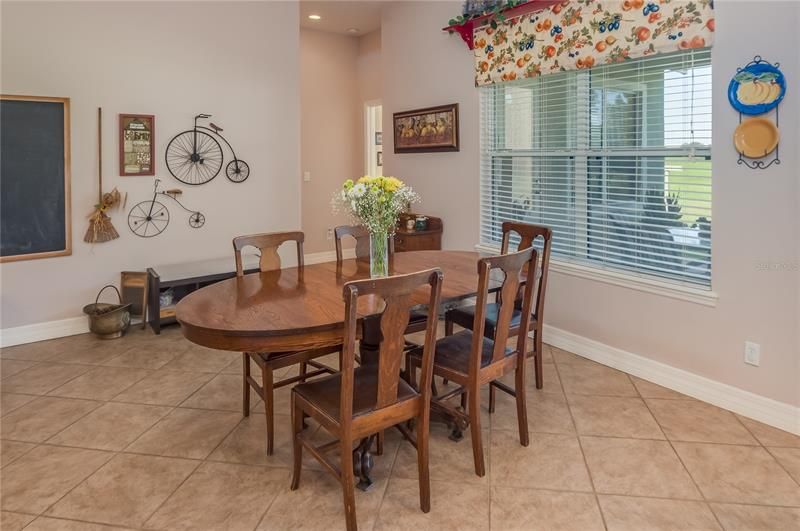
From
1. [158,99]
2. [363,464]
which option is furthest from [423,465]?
[158,99]

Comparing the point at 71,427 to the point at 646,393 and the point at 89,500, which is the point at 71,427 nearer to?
the point at 89,500

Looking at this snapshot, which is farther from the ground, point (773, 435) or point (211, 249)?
point (211, 249)

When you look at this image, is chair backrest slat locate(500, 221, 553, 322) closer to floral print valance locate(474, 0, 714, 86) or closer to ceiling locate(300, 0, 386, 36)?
floral print valance locate(474, 0, 714, 86)

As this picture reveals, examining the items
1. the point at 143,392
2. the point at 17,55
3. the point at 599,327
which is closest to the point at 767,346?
the point at 599,327

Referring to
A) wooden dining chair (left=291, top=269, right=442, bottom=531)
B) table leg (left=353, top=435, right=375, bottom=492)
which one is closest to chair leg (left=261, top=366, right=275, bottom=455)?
wooden dining chair (left=291, top=269, right=442, bottom=531)

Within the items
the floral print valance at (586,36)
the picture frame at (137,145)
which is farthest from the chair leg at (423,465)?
the picture frame at (137,145)

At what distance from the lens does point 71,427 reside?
276cm

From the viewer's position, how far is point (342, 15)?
597 cm

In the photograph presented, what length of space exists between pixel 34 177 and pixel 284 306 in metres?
3.00

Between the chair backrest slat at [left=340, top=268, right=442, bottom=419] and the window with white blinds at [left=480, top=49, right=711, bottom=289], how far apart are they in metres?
1.92

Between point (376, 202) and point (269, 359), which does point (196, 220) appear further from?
point (376, 202)

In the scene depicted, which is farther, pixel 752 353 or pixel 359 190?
pixel 752 353

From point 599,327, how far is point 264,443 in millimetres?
2314

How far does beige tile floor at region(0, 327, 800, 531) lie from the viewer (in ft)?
6.61
